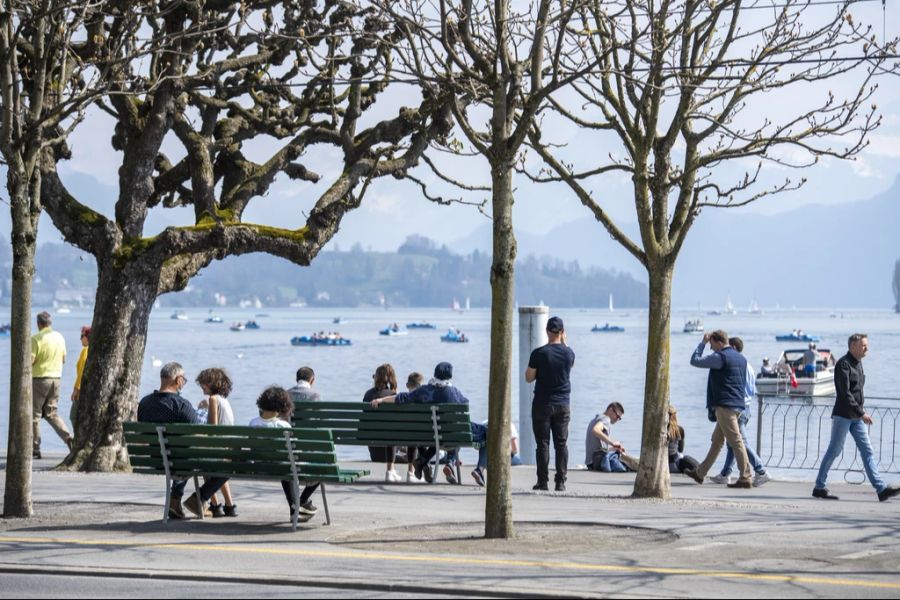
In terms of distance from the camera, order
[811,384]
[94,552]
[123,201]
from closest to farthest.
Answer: [94,552], [123,201], [811,384]

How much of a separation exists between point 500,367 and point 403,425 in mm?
5506

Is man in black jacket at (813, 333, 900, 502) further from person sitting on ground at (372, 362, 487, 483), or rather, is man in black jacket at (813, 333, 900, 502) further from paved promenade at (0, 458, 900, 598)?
person sitting on ground at (372, 362, 487, 483)

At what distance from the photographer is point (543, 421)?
16844 millimetres

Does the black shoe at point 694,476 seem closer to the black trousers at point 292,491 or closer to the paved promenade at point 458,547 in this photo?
the paved promenade at point 458,547

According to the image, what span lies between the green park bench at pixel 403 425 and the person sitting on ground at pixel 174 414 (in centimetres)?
361

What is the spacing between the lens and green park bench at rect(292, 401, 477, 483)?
1739 centimetres

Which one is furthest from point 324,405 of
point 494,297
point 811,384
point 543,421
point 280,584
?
point 811,384

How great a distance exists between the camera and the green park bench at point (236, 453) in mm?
12883

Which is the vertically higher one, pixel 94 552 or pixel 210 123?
pixel 210 123

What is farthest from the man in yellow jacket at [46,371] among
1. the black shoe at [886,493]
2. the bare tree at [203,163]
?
the black shoe at [886,493]

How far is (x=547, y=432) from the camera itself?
16906mm

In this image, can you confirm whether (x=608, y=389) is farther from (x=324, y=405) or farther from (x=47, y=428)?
(x=324, y=405)

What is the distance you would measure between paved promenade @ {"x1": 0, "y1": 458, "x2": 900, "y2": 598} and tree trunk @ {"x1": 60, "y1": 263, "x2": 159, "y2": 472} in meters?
1.95

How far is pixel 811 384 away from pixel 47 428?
112ft
